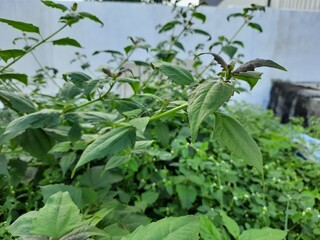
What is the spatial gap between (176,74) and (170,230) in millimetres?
216

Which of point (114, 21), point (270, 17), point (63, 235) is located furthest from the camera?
point (270, 17)

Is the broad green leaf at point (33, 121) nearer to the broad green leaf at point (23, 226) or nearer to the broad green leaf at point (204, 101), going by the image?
the broad green leaf at point (23, 226)

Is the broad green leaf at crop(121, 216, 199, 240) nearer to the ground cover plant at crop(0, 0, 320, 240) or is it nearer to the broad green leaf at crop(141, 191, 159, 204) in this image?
the ground cover plant at crop(0, 0, 320, 240)

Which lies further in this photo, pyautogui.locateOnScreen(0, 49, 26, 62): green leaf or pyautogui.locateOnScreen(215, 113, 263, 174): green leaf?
pyautogui.locateOnScreen(0, 49, 26, 62): green leaf

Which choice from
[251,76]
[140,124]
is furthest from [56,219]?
[251,76]

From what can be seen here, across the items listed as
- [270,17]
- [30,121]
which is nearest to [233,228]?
[30,121]

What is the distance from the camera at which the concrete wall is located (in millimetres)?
2094

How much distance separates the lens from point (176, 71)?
0.43 m

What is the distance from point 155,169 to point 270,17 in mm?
2839

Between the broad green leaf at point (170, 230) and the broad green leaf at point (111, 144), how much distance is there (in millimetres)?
131

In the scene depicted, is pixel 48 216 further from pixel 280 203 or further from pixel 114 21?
pixel 114 21

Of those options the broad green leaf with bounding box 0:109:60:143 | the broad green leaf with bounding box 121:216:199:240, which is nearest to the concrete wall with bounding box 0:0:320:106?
the broad green leaf with bounding box 0:109:60:143

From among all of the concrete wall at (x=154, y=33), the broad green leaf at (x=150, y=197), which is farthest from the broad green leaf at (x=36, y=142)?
the concrete wall at (x=154, y=33)

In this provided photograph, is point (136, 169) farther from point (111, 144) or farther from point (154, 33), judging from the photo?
point (154, 33)
